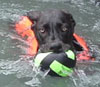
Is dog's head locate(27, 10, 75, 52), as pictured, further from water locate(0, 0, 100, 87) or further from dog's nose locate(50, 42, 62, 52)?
water locate(0, 0, 100, 87)

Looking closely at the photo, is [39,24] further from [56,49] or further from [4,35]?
[4,35]

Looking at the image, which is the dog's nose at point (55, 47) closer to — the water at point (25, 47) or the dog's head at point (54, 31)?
the dog's head at point (54, 31)

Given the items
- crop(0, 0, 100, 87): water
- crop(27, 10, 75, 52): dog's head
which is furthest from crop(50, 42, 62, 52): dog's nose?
crop(0, 0, 100, 87): water

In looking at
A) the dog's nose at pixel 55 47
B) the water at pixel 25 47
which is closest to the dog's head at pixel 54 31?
the dog's nose at pixel 55 47

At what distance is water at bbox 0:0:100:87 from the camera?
5.43 meters

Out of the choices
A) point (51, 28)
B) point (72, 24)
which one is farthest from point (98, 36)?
point (51, 28)

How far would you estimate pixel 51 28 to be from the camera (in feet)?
18.1

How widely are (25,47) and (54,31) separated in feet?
4.13

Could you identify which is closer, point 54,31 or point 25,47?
point 54,31

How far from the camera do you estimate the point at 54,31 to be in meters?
5.49

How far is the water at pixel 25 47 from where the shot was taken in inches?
214

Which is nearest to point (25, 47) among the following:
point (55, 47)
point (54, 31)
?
point (54, 31)

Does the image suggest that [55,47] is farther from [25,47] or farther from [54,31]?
[25,47]

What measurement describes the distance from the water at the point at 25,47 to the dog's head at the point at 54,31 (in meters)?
0.44
